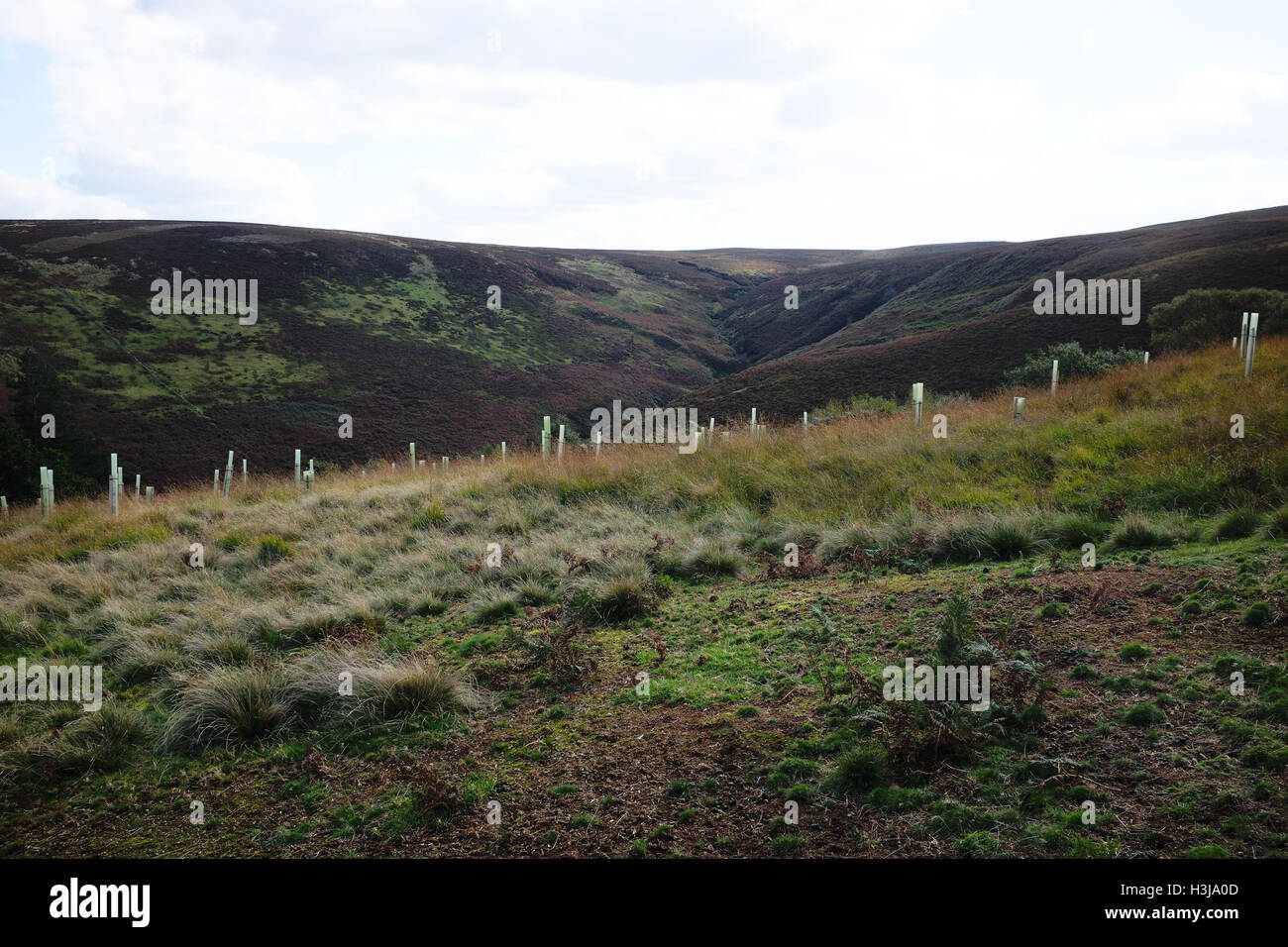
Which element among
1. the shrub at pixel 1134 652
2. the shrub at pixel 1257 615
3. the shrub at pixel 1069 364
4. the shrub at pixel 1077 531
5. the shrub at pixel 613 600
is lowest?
the shrub at pixel 613 600

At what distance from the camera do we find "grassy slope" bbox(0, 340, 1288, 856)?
3043 millimetres

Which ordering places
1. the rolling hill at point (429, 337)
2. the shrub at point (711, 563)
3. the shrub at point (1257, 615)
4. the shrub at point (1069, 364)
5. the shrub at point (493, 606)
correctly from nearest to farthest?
the shrub at point (1257, 615) < the shrub at point (493, 606) < the shrub at point (711, 563) < the shrub at point (1069, 364) < the rolling hill at point (429, 337)

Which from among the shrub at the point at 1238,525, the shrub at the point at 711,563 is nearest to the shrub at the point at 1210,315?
the shrub at the point at 1238,525

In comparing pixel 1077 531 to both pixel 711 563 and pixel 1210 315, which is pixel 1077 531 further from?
pixel 1210 315

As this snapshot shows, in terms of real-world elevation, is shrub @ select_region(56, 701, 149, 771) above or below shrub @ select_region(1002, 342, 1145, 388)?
below

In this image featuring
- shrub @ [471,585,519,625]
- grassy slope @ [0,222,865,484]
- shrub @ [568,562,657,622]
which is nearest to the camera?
shrub @ [568,562,657,622]

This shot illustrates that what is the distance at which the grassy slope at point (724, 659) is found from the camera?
3043 millimetres

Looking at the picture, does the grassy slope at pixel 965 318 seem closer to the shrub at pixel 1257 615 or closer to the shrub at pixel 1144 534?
the shrub at pixel 1144 534

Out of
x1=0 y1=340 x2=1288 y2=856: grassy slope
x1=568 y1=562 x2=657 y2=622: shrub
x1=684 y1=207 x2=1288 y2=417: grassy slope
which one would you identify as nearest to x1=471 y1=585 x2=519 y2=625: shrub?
x1=0 y1=340 x2=1288 y2=856: grassy slope

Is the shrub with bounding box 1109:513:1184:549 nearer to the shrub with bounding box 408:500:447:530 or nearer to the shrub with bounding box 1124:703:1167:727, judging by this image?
the shrub with bounding box 1124:703:1167:727

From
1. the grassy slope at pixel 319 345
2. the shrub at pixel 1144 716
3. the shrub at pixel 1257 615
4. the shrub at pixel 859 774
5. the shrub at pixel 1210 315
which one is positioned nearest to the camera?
the shrub at pixel 859 774

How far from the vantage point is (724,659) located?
4945 millimetres

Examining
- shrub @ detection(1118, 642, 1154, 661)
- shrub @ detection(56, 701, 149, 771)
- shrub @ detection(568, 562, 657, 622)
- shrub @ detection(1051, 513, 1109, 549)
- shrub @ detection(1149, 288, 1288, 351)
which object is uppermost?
shrub @ detection(1149, 288, 1288, 351)
